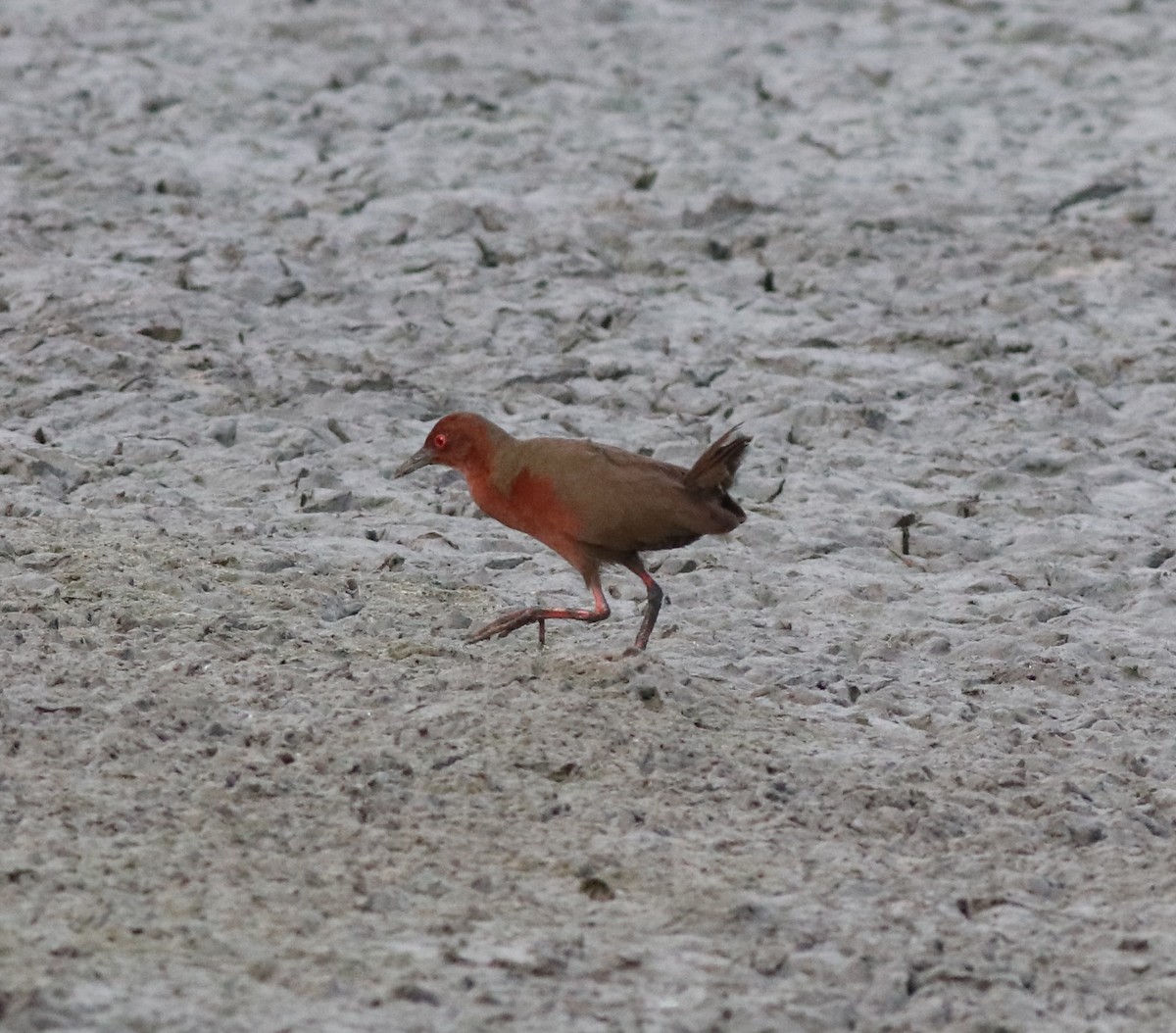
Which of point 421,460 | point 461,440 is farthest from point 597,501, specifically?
point 421,460

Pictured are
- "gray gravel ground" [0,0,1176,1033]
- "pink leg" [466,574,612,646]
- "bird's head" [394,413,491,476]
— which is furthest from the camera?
"bird's head" [394,413,491,476]

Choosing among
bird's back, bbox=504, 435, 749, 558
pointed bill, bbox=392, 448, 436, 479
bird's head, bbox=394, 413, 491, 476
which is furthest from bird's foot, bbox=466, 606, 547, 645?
pointed bill, bbox=392, 448, 436, 479

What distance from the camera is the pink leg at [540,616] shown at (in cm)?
538

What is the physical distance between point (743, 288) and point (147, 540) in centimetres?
363

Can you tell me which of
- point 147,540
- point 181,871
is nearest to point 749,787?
point 181,871

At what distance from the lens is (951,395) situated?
26.6ft

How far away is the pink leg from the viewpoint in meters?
5.38

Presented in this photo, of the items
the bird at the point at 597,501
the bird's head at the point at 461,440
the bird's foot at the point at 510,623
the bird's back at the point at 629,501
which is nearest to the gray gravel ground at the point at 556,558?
the bird's foot at the point at 510,623

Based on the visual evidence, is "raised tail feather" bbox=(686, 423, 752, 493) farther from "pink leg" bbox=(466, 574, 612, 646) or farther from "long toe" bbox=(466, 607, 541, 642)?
"long toe" bbox=(466, 607, 541, 642)

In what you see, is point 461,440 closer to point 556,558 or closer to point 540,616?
point 540,616

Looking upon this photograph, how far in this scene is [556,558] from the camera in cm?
655

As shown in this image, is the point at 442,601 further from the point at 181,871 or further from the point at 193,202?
the point at 193,202

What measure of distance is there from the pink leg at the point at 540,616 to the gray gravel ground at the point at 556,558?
0.08m

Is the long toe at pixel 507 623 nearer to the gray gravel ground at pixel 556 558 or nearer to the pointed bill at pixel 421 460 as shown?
the gray gravel ground at pixel 556 558
